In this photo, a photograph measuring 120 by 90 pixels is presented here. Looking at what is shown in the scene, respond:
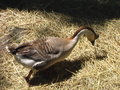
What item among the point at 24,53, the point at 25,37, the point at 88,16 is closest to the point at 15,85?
the point at 24,53

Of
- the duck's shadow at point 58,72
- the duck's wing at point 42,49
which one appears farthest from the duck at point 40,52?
the duck's shadow at point 58,72

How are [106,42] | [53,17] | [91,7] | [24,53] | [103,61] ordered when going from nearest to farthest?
[24,53]
[103,61]
[106,42]
[53,17]
[91,7]

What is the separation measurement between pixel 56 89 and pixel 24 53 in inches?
21.2

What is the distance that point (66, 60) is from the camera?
3.84m

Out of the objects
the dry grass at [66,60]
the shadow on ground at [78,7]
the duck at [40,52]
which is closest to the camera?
the duck at [40,52]

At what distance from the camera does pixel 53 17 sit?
4.59 meters

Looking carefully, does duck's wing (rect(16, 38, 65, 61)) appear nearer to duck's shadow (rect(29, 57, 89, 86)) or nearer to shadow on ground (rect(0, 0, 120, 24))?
duck's shadow (rect(29, 57, 89, 86))

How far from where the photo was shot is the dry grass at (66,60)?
3.50 metres

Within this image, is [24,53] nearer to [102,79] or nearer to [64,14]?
[102,79]

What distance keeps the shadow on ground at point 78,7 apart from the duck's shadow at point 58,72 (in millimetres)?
982

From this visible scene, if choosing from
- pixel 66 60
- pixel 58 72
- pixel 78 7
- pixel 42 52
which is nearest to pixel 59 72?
pixel 58 72

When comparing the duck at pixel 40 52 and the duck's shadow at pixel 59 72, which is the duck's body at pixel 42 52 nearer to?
the duck at pixel 40 52

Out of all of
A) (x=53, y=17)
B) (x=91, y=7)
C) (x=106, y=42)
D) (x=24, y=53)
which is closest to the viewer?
(x=24, y=53)

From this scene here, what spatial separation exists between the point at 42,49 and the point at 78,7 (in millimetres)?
1675
